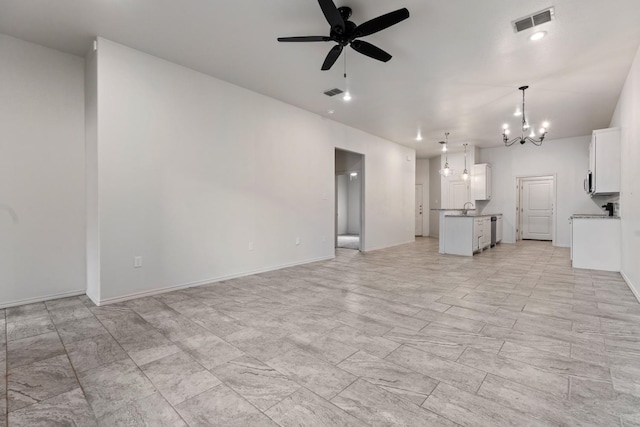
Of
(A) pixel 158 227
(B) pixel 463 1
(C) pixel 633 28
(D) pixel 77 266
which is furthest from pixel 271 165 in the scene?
(C) pixel 633 28

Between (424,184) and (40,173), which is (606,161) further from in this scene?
(40,173)

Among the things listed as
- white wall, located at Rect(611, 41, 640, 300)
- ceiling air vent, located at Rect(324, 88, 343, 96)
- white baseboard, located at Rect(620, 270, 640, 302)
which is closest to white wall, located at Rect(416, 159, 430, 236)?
white wall, located at Rect(611, 41, 640, 300)

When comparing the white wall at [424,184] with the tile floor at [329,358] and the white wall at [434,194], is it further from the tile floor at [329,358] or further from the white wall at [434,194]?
the tile floor at [329,358]

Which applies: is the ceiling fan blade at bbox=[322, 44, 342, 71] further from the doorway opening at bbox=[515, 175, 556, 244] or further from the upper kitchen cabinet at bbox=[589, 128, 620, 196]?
the doorway opening at bbox=[515, 175, 556, 244]

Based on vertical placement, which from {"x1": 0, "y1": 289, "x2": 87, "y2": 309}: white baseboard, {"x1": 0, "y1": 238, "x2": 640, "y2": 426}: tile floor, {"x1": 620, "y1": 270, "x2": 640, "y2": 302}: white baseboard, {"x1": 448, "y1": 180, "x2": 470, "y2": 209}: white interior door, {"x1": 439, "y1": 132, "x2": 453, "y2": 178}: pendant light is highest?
{"x1": 439, "y1": 132, "x2": 453, "y2": 178}: pendant light

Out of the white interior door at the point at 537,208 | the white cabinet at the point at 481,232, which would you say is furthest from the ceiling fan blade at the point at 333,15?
the white interior door at the point at 537,208

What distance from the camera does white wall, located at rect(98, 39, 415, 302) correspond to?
3.51 metres

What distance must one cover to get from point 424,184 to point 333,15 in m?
9.51

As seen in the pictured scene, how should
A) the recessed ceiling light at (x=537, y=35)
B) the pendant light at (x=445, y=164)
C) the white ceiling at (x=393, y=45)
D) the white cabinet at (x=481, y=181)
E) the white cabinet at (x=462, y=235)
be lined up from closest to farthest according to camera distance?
the white ceiling at (x=393, y=45)
the recessed ceiling light at (x=537, y=35)
the white cabinet at (x=462, y=235)
the pendant light at (x=445, y=164)
the white cabinet at (x=481, y=181)

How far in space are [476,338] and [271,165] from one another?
13.0ft

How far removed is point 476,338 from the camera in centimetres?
250

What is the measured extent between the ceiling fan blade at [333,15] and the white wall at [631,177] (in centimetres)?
382

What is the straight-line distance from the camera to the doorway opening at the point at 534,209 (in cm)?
955

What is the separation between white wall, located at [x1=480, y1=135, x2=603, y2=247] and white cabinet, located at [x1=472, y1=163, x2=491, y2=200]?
49 centimetres
